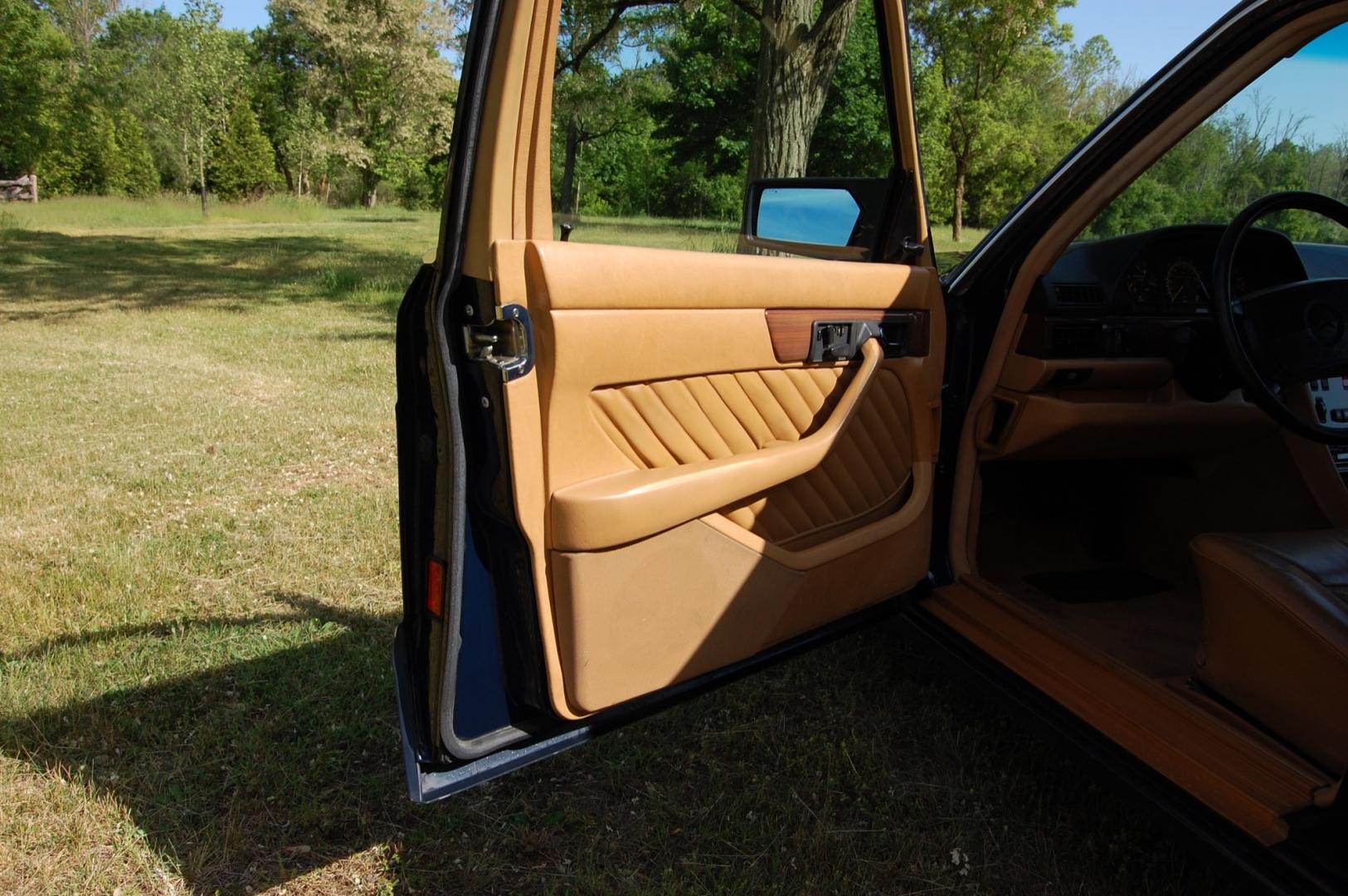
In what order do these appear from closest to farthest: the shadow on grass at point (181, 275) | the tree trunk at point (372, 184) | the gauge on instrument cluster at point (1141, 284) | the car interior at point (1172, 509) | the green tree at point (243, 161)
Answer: the car interior at point (1172, 509), the gauge on instrument cluster at point (1141, 284), the tree trunk at point (372, 184), the shadow on grass at point (181, 275), the green tree at point (243, 161)

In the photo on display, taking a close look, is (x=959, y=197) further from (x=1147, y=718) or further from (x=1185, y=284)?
(x=1147, y=718)

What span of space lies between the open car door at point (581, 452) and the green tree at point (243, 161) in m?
32.8

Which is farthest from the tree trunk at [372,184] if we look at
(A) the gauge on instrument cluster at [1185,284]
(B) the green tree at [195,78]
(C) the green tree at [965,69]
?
(B) the green tree at [195,78]

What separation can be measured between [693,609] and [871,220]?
3.91ft

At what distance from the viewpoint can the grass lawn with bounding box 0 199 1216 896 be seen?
206cm

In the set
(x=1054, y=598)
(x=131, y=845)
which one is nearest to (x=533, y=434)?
(x=131, y=845)

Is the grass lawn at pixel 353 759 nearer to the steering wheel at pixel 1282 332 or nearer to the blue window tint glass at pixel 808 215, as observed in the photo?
the blue window tint glass at pixel 808 215

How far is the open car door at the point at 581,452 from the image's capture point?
1465 millimetres

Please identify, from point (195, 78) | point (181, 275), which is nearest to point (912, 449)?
point (181, 275)

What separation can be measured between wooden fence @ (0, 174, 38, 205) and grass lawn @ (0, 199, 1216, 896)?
27.3 meters

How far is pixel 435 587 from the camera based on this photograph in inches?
63.4

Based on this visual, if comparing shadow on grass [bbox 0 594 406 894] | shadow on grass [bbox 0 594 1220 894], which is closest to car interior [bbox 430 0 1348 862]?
shadow on grass [bbox 0 594 1220 894]

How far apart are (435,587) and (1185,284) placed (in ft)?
7.82

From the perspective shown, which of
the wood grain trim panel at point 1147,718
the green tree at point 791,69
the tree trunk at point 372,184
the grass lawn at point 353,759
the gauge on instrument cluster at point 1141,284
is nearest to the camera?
the wood grain trim panel at point 1147,718
